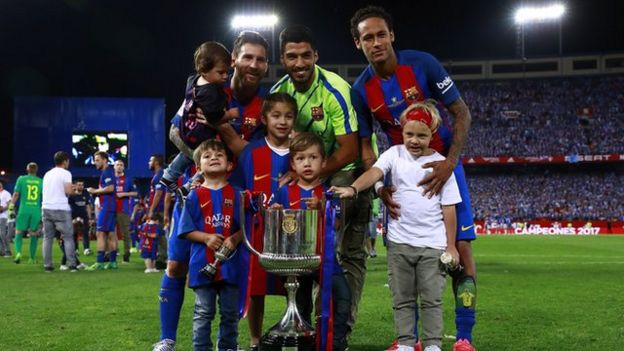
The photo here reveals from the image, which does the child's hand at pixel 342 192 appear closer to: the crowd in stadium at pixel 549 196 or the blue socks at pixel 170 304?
the blue socks at pixel 170 304

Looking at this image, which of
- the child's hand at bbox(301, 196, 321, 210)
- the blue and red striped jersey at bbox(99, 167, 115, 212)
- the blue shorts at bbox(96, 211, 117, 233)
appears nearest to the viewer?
the child's hand at bbox(301, 196, 321, 210)

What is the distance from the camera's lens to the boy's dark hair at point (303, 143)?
4.00 metres

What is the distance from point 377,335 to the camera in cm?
540

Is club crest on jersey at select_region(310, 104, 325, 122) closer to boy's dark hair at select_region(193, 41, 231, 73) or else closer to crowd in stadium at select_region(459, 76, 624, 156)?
boy's dark hair at select_region(193, 41, 231, 73)

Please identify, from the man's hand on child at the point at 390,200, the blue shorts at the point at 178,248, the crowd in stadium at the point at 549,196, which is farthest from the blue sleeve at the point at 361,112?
the crowd in stadium at the point at 549,196

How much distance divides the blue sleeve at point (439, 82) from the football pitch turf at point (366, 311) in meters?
1.80

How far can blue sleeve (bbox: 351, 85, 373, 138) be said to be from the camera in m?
4.69

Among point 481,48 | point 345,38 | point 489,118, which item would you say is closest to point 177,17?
point 345,38

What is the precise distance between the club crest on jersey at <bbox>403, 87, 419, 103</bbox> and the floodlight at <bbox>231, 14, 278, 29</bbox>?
125ft

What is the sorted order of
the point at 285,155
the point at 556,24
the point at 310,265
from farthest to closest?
the point at 556,24, the point at 285,155, the point at 310,265

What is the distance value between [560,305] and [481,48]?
48.7m

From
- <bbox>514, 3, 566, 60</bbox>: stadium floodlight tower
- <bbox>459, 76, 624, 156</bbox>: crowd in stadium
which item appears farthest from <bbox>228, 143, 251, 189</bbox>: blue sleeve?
<bbox>514, 3, 566, 60</bbox>: stadium floodlight tower

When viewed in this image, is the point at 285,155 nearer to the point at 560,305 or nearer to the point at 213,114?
the point at 213,114

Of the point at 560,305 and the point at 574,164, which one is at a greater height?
the point at 574,164
